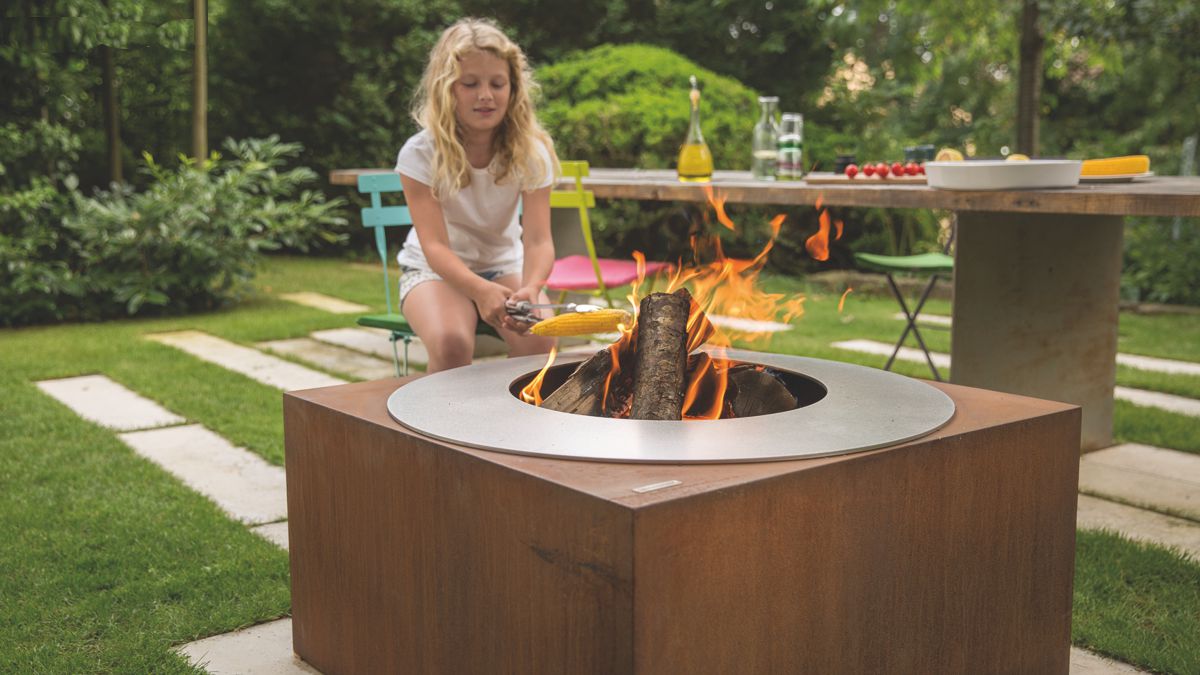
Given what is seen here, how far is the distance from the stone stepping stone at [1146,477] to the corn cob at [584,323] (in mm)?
1673

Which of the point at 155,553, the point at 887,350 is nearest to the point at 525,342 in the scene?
the point at 155,553

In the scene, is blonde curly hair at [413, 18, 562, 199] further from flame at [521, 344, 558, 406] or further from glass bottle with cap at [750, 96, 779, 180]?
glass bottle with cap at [750, 96, 779, 180]

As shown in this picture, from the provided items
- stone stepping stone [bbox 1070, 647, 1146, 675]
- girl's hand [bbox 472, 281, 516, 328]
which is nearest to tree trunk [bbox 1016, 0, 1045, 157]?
girl's hand [bbox 472, 281, 516, 328]

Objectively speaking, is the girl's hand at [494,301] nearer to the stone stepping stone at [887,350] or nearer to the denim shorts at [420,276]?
the denim shorts at [420,276]

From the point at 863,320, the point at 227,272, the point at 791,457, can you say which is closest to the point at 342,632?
the point at 791,457

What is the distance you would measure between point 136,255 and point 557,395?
5.14 meters

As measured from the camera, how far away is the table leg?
11.5 feet

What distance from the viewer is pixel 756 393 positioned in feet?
6.99

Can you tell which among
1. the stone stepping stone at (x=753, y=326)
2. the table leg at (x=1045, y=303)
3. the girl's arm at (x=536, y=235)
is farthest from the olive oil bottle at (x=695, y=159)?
the stone stepping stone at (x=753, y=326)

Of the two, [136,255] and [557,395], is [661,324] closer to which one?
[557,395]

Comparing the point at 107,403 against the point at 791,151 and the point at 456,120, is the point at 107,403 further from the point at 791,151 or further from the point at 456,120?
the point at 791,151

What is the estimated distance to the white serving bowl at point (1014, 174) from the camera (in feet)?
9.51

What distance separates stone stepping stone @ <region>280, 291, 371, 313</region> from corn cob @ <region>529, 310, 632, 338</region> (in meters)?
4.55

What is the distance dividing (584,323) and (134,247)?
500 centimetres
